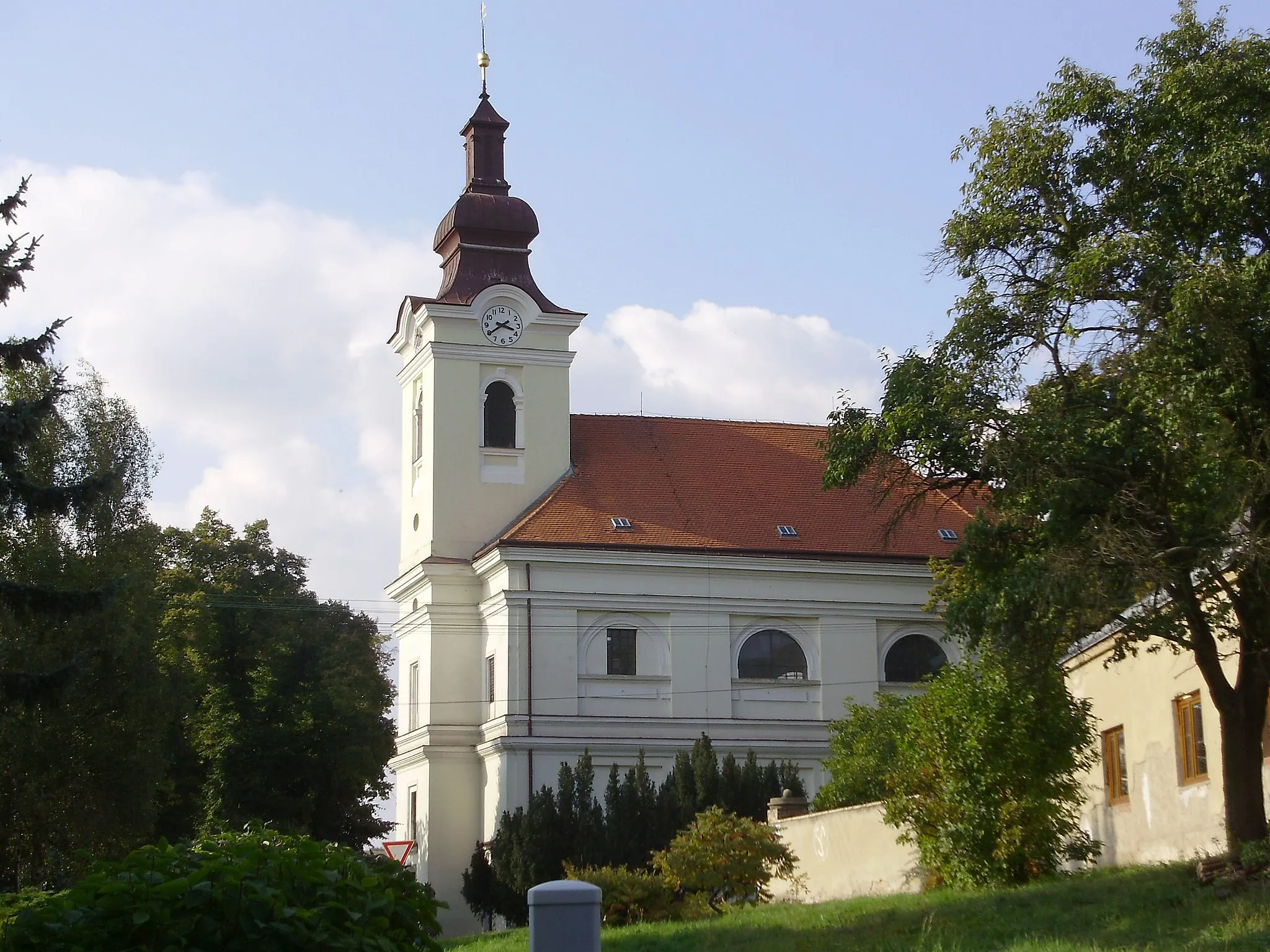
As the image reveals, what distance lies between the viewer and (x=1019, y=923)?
1634 centimetres

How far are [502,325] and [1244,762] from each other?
31957mm

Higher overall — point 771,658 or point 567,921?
point 771,658

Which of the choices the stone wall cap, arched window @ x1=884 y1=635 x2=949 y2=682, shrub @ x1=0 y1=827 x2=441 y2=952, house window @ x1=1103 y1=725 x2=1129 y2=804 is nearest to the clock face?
arched window @ x1=884 y1=635 x2=949 y2=682

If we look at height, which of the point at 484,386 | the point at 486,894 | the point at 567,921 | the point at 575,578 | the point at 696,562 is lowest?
the point at 486,894

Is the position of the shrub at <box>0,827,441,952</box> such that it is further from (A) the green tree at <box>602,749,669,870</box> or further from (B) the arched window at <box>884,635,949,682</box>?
(B) the arched window at <box>884,635,949,682</box>

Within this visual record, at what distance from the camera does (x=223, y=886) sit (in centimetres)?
948

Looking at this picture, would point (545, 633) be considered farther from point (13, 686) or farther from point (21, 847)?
point (13, 686)

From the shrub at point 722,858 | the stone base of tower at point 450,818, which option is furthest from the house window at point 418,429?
the shrub at point 722,858

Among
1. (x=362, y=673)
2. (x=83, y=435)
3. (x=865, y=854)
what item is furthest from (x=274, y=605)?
(x=865, y=854)

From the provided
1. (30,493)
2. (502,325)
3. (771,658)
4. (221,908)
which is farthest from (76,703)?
(221,908)

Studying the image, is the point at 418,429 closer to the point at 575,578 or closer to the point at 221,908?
the point at 575,578

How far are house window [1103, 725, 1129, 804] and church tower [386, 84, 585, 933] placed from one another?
Answer: 21929 millimetres

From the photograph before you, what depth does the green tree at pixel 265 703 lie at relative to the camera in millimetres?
46625

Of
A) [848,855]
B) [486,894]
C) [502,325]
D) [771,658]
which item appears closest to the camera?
[848,855]
